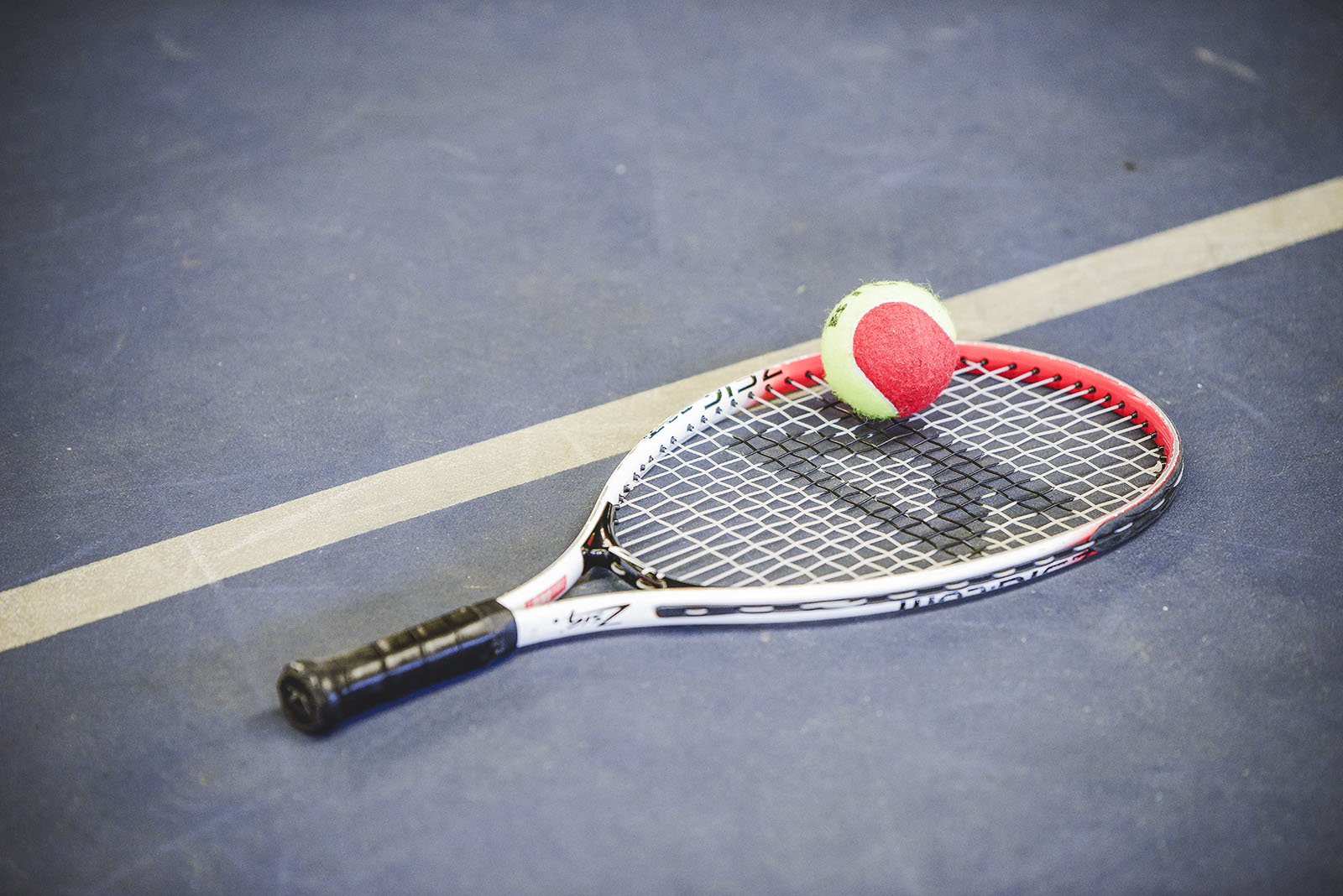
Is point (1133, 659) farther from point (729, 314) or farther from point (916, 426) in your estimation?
point (729, 314)

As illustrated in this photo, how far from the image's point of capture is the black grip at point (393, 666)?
2119 mm

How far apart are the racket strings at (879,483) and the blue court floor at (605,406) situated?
16 cm

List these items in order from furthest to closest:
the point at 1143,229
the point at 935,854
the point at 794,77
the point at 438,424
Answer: the point at 794,77, the point at 1143,229, the point at 438,424, the point at 935,854

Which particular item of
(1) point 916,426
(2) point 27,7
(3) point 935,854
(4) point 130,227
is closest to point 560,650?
(3) point 935,854

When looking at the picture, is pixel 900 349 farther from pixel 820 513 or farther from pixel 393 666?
pixel 393 666

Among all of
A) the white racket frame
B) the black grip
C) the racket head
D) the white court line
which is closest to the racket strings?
the racket head

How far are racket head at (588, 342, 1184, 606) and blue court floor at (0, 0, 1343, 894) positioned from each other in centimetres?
15

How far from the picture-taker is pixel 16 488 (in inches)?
113

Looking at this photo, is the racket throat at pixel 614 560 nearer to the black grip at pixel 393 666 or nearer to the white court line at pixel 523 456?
the black grip at pixel 393 666

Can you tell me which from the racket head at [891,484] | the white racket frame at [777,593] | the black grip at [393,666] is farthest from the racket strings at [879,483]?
the black grip at [393,666]

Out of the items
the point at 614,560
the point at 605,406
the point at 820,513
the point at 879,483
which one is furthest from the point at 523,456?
the point at 879,483

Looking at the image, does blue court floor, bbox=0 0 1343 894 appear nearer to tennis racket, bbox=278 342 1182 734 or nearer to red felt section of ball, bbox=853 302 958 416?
tennis racket, bbox=278 342 1182 734

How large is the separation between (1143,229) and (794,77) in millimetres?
1608

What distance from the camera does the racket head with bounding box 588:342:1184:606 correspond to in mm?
2461
